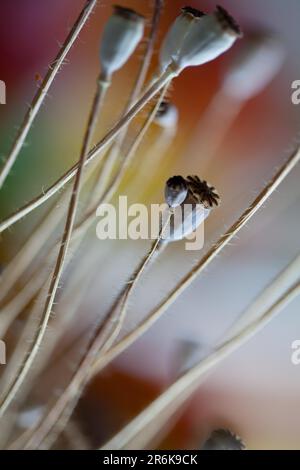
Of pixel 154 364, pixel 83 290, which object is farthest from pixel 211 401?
pixel 83 290

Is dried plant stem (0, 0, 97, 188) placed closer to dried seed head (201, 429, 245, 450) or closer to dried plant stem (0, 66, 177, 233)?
dried plant stem (0, 66, 177, 233)

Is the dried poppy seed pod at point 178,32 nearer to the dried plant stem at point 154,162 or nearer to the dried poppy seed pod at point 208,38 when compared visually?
the dried poppy seed pod at point 208,38

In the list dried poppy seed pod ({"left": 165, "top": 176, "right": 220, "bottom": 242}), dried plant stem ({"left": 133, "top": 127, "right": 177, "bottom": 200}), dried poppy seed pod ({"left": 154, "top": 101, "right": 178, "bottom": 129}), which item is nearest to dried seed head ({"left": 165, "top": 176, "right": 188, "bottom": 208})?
dried poppy seed pod ({"left": 165, "top": 176, "right": 220, "bottom": 242})

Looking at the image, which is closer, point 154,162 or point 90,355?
point 90,355

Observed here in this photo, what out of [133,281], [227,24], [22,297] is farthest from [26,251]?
[227,24]

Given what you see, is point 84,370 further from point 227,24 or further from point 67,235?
point 227,24

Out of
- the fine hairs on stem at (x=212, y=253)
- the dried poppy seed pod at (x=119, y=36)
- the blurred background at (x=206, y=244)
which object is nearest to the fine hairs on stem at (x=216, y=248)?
the fine hairs on stem at (x=212, y=253)

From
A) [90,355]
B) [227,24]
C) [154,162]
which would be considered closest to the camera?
[227,24]

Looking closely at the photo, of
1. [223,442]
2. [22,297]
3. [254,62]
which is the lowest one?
[223,442]
